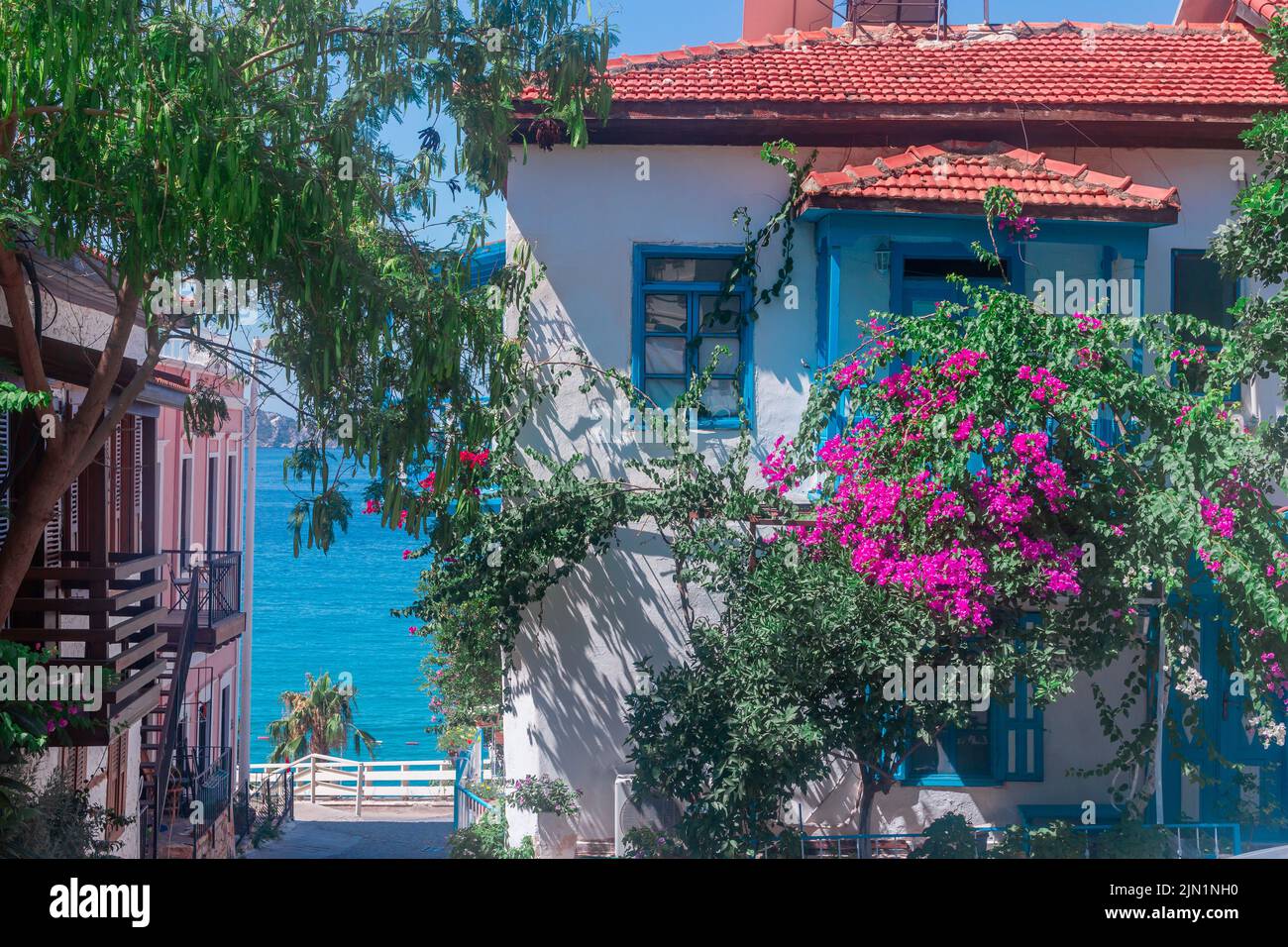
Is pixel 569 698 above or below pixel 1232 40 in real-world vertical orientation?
below

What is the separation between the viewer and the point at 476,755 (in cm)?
2025

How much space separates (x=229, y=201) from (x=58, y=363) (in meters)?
3.19

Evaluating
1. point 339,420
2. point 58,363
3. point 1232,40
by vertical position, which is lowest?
point 339,420

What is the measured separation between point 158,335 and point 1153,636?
7.80m

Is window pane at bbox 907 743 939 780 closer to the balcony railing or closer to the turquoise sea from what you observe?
the balcony railing

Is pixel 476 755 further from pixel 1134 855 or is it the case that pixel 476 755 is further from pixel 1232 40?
pixel 1232 40

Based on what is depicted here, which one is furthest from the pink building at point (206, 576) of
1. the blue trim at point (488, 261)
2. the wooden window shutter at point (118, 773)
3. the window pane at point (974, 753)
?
the window pane at point (974, 753)

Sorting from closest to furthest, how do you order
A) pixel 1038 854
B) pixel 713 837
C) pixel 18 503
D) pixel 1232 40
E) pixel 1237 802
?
pixel 18 503
pixel 713 837
pixel 1038 854
pixel 1237 802
pixel 1232 40

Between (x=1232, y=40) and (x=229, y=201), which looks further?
(x=1232, y=40)

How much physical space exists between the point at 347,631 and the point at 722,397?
7538 cm

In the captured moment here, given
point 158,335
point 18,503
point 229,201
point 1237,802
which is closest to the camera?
point 229,201

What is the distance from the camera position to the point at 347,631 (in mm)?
82500

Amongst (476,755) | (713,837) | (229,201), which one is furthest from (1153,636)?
(476,755)

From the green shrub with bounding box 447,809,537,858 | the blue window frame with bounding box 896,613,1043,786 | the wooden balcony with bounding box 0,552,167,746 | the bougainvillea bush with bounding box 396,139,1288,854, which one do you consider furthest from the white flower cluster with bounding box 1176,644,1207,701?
the wooden balcony with bounding box 0,552,167,746
